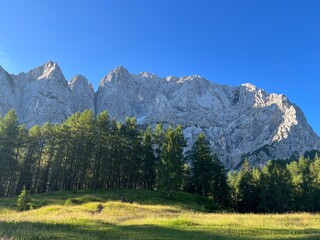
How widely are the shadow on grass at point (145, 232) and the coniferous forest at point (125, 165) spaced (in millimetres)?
40422

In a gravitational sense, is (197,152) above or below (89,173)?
above

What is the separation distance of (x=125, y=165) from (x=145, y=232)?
58.7 m

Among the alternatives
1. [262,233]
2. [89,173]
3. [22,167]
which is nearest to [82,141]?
[89,173]

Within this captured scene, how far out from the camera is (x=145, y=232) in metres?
21.1

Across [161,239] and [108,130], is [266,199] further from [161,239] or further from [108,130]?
[161,239]

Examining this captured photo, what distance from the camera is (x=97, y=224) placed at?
24578mm

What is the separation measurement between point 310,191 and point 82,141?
62.4m

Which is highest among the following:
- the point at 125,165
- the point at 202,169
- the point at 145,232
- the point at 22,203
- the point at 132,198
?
the point at 125,165

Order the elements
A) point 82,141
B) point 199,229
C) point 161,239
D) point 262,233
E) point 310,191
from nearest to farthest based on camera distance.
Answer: point 161,239
point 262,233
point 199,229
point 82,141
point 310,191

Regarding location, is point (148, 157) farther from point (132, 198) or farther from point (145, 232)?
point (145, 232)

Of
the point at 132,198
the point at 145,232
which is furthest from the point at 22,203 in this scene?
the point at 145,232

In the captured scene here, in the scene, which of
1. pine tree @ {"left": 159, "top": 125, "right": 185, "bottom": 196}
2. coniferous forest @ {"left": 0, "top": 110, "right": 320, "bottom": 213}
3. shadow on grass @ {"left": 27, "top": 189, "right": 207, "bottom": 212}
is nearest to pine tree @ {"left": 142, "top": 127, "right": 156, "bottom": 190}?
coniferous forest @ {"left": 0, "top": 110, "right": 320, "bottom": 213}

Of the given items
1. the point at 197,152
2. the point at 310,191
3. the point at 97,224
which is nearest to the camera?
the point at 97,224

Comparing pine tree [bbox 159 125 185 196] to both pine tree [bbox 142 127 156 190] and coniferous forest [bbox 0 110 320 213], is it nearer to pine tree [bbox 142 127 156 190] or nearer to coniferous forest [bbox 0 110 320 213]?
coniferous forest [bbox 0 110 320 213]
